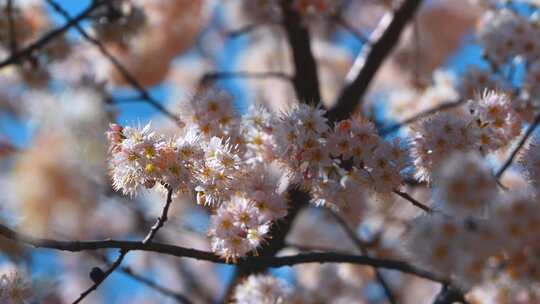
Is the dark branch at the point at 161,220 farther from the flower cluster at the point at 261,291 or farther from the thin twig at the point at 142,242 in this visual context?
the flower cluster at the point at 261,291

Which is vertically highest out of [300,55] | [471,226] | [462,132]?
[300,55]

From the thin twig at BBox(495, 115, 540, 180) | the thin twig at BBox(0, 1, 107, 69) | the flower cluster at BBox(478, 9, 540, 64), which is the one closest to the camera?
the thin twig at BBox(495, 115, 540, 180)

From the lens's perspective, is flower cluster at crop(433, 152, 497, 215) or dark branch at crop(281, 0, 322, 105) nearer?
flower cluster at crop(433, 152, 497, 215)

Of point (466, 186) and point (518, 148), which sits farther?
point (518, 148)

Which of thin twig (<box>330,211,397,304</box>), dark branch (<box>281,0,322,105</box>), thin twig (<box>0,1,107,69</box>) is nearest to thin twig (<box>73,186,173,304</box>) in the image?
thin twig (<box>330,211,397,304</box>)

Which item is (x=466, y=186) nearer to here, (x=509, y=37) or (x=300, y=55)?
(x=509, y=37)

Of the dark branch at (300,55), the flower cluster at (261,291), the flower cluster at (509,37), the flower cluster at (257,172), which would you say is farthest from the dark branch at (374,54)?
the flower cluster at (257,172)

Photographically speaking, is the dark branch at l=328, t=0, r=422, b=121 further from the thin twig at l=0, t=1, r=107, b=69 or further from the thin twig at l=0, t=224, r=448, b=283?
the thin twig at l=0, t=224, r=448, b=283

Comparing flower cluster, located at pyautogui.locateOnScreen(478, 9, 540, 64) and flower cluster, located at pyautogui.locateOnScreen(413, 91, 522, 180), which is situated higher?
flower cluster, located at pyautogui.locateOnScreen(478, 9, 540, 64)

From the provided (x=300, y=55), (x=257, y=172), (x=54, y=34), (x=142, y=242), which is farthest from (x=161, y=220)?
(x=300, y=55)
